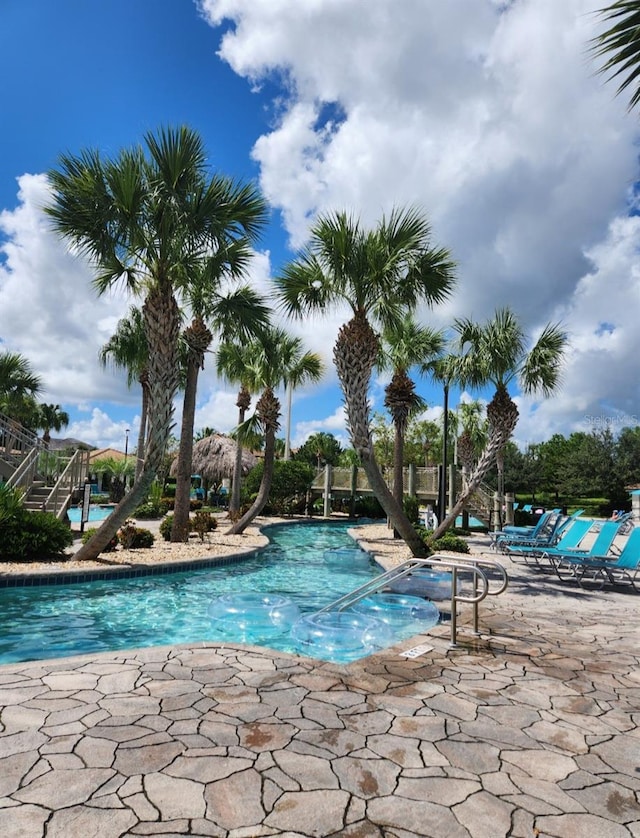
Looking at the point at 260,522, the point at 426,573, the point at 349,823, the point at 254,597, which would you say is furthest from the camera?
the point at 260,522

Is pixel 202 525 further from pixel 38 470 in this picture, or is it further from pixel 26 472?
pixel 26 472

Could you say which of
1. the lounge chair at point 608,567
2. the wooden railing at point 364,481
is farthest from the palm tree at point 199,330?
the wooden railing at point 364,481

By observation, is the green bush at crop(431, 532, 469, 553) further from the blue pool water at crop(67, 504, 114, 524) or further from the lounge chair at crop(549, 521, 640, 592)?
the blue pool water at crop(67, 504, 114, 524)

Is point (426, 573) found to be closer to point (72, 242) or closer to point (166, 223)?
point (166, 223)

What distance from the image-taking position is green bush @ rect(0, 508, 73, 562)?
430 inches

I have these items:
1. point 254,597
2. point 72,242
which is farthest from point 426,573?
point 72,242

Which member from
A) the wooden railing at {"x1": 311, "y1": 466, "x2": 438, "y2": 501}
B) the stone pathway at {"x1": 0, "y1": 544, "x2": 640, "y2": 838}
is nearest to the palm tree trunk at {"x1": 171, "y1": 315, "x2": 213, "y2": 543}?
the stone pathway at {"x1": 0, "y1": 544, "x2": 640, "y2": 838}

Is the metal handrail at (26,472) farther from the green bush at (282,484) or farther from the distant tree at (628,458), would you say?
the distant tree at (628,458)

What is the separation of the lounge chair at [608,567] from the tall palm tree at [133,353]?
14136 millimetres

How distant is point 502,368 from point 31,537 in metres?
Answer: 11.7

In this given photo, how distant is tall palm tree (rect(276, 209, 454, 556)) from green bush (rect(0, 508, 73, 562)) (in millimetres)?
6595

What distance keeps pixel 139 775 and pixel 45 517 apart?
9.94m

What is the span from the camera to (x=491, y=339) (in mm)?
14172

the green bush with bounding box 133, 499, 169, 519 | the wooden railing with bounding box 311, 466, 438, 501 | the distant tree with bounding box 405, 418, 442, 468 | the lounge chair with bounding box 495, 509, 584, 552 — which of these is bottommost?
the lounge chair with bounding box 495, 509, 584, 552
